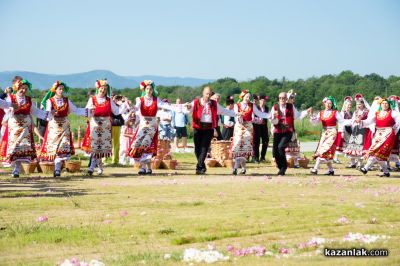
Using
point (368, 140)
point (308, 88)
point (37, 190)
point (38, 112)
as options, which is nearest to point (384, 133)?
point (368, 140)

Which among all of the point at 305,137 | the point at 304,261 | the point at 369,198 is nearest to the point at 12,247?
the point at 304,261

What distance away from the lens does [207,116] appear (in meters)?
17.6

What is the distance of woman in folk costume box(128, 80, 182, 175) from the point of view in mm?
17422

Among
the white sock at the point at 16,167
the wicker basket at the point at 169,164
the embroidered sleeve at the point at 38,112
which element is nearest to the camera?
the embroidered sleeve at the point at 38,112

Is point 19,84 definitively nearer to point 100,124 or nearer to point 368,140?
point 100,124

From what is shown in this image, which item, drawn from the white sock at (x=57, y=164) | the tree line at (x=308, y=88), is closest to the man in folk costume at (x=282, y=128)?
the white sock at (x=57, y=164)

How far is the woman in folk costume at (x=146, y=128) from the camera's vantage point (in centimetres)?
1742

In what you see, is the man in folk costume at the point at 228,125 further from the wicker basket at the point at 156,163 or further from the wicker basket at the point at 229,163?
the wicker basket at the point at 156,163

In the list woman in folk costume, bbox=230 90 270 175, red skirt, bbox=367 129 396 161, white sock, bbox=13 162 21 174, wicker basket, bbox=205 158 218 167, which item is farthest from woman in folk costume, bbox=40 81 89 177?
red skirt, bbox=367 129 396 161

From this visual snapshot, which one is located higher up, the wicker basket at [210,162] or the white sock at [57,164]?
the white sock at [57,164]

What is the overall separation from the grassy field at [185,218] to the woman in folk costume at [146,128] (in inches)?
62.0

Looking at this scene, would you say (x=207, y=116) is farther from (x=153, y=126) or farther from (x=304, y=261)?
(x=304, y=261)

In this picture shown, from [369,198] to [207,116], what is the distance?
5.46m

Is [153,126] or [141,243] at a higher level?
[153,126]
